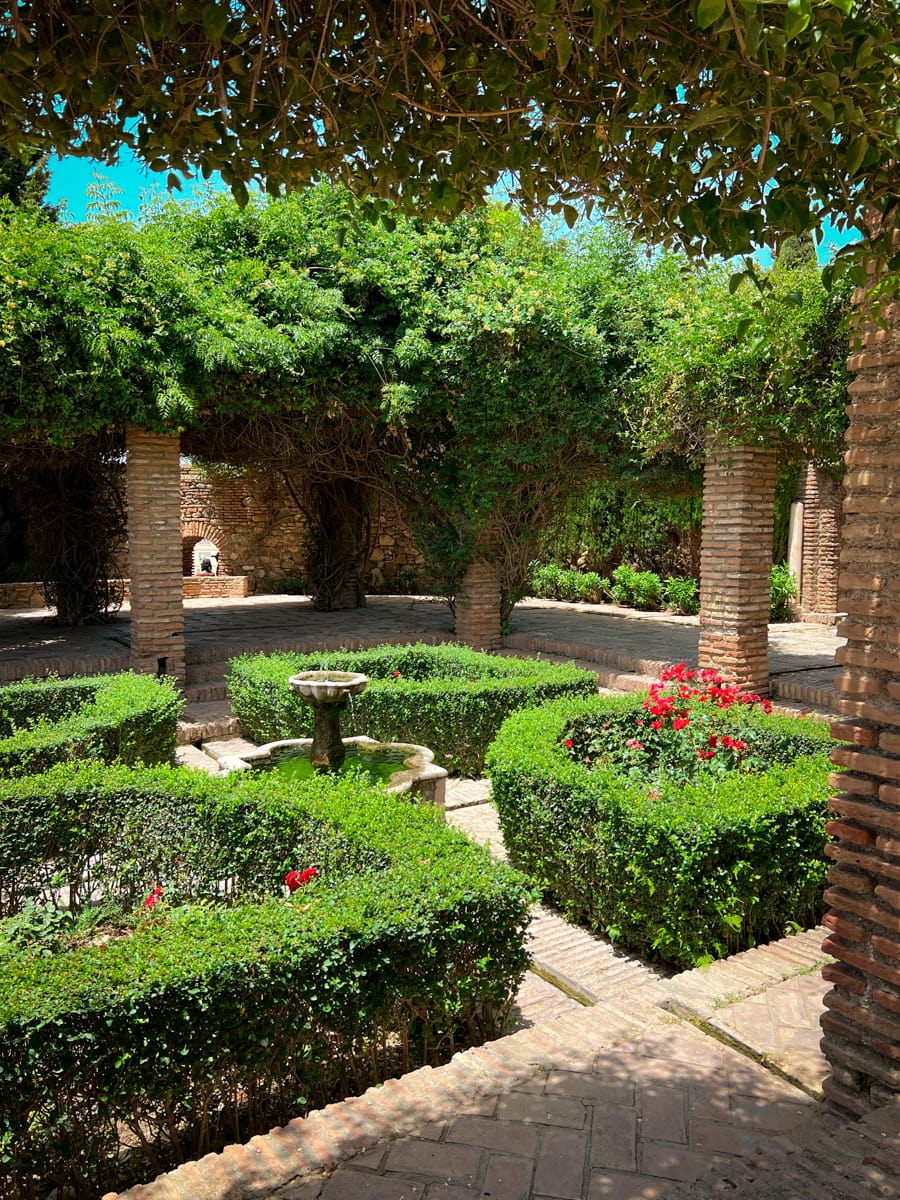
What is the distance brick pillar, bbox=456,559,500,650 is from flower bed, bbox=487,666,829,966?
21.2ft

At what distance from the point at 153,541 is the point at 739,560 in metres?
6.41

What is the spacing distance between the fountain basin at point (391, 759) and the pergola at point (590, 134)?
3651 millimetres

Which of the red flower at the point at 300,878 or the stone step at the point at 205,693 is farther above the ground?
the red flower at the point at 300,878

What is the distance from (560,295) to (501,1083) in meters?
9.74

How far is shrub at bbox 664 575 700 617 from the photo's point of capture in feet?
55.3

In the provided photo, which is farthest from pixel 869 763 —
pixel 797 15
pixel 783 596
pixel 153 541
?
pixel 783 596

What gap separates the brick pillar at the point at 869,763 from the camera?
2529 millimetres

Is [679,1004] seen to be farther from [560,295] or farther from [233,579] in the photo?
[233,579]

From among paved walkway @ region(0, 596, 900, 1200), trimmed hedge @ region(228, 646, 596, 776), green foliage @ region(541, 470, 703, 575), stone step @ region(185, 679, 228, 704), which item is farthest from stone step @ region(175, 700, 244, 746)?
green foliage @ region(541, 470, 703, 575)

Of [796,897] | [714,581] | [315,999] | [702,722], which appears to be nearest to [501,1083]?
[315,999]

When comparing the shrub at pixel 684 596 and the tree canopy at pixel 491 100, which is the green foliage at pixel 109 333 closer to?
the tree canopy at pixel 491 100

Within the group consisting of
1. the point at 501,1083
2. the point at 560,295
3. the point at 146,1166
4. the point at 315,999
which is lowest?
the point at 146,1166

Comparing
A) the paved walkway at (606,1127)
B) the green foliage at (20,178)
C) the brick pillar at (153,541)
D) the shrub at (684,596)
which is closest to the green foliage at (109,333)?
the brick pillar at (153,541)

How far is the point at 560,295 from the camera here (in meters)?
10.8
